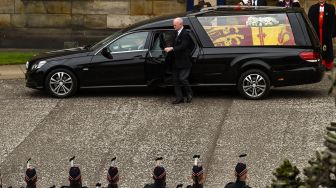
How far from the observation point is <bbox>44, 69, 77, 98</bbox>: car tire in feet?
49.6

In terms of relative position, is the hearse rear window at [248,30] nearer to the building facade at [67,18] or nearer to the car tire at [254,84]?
the car tire at [254,84]

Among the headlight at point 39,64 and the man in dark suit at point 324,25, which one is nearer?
the headlight at point 39,64

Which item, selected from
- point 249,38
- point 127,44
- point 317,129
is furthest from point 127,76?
point 317,129

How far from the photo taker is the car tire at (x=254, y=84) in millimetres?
14750

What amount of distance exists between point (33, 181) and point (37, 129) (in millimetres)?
5748

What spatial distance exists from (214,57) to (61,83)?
2.74m

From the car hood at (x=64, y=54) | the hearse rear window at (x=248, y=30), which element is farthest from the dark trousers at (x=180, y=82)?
the car hood at (x=64, y=54)

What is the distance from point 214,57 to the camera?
48.8 ft

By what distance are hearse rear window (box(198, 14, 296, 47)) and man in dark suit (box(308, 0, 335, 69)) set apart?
2.70 meters

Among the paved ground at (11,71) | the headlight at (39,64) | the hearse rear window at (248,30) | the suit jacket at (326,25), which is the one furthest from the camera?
the paved ground at (11,71)

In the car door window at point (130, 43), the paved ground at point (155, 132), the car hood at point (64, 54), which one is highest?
the car door window at point (130, 43)

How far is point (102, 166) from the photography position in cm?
1108

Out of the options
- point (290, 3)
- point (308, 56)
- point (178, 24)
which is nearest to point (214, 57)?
point (178, 24)

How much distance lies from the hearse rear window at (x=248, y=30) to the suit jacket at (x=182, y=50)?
2.01 ft
